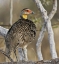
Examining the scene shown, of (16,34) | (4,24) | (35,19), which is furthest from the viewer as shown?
(4,24)

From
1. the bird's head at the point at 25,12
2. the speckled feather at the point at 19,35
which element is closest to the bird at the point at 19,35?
the speckled feather at the point at 19,35

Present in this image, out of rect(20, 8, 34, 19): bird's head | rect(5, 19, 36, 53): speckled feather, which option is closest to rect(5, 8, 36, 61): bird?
rect(5, 19, 36, 53): speckled feather

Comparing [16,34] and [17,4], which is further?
[17,4]

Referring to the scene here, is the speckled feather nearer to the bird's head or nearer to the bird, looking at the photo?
the bird

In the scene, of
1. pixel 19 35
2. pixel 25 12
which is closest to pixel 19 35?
pixel 19 35

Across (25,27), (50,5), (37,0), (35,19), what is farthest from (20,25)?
(50,5)

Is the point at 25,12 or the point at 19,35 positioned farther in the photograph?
the point at 25,12

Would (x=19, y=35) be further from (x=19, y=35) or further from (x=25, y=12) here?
(x=25, y=12)

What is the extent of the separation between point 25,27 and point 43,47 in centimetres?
267

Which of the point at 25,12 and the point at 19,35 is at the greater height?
the point at 25,12

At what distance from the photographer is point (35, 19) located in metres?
5.75

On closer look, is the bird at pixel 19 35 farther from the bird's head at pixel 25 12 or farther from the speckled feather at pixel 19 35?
the bird's head at pixel 25 12

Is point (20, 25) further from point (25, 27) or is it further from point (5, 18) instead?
point (5, 18)

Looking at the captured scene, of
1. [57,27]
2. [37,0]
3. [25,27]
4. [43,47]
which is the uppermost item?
[37,0]
